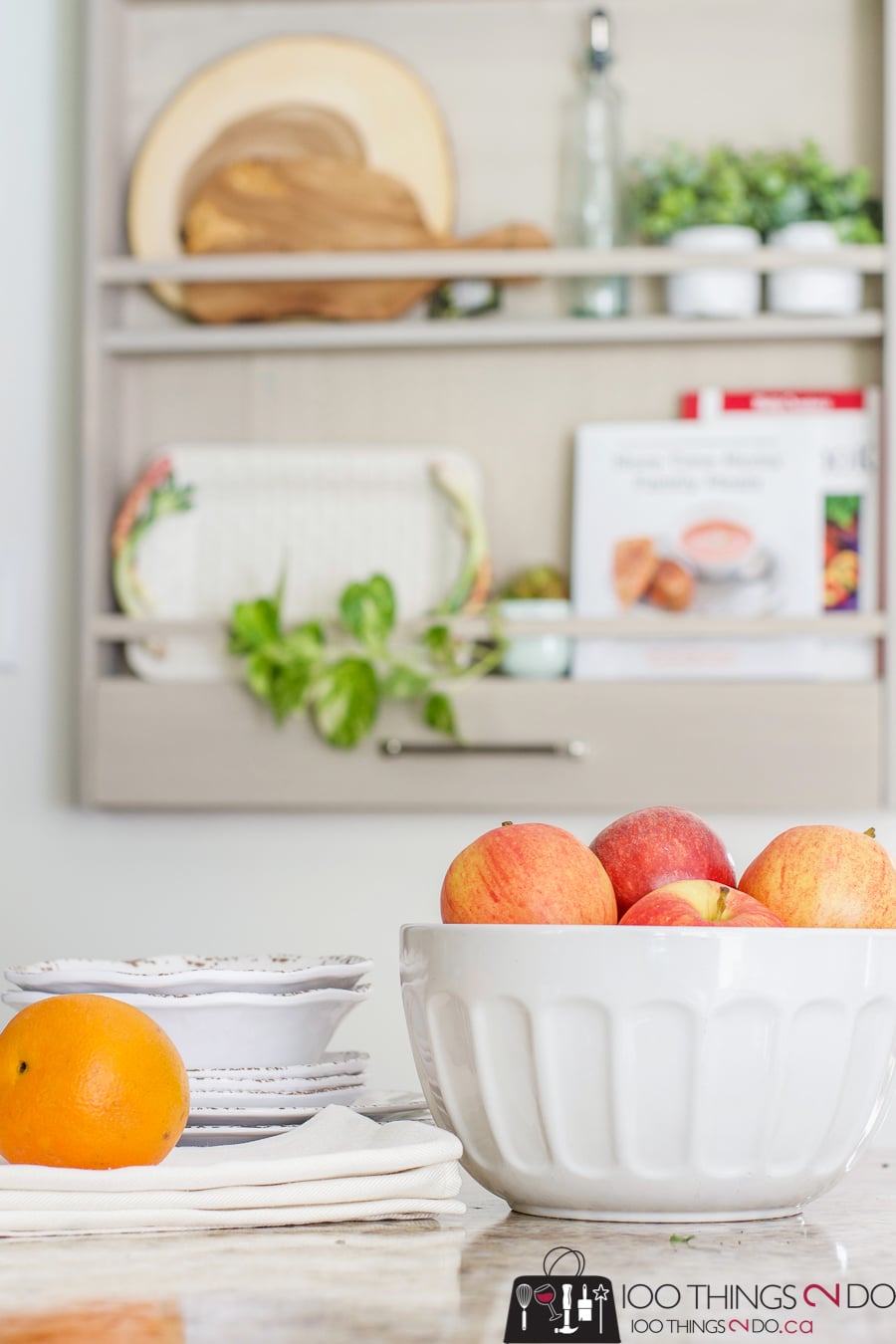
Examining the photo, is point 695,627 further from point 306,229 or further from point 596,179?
point 306,229

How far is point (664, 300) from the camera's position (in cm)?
198

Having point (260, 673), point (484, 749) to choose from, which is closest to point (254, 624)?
point (260, 673)

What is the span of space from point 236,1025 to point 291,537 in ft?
4.32

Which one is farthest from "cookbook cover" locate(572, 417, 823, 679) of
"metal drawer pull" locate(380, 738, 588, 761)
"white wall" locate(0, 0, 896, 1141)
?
"white wall" locate(0, 0, 896, 1141)

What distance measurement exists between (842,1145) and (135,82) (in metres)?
1.87


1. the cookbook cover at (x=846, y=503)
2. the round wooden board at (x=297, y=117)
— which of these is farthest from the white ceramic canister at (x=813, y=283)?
the round wooden board at (x=297, y=117)

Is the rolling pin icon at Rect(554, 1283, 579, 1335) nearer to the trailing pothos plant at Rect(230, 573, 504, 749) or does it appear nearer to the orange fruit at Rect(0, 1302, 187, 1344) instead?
the orange fruit at Rect(0, 1302, 187, 1344)

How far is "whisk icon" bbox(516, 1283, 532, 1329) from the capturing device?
0.46 m

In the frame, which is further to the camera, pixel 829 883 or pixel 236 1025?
pixel 236 1025

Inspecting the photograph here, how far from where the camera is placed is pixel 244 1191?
1.90 feet

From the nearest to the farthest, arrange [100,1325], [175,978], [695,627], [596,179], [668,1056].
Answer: [100,1325], [668,1056], [175,978], [695,627], [596,179]

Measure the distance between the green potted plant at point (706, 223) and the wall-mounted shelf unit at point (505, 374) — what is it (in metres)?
0.03

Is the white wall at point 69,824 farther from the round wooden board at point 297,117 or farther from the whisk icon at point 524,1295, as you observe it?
the whisk icon at point 524,1295

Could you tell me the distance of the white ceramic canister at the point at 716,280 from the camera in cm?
187
